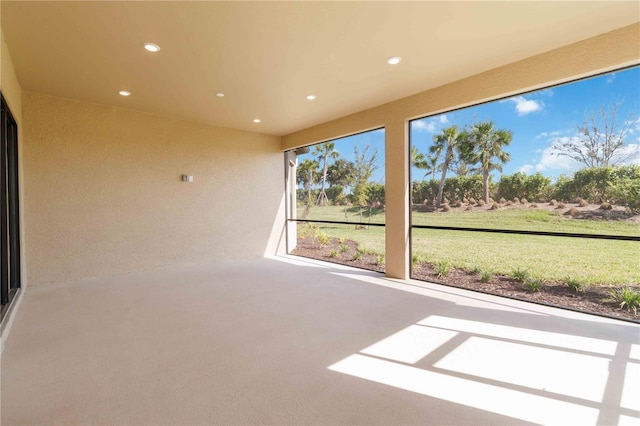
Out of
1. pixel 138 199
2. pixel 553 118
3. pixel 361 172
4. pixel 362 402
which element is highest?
pixel 553 118

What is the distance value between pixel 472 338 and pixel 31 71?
17.2 ft

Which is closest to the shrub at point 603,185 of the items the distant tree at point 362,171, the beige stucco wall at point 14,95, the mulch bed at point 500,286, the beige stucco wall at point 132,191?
the mulch bed at point 500,286

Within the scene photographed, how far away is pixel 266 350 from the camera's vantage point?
2225 millimetres

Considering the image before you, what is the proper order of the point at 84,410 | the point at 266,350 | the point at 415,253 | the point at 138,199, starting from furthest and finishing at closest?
1. the point at 415,253
2. the point at 138,199
3. the point at 266,350
4. the point at 84,410

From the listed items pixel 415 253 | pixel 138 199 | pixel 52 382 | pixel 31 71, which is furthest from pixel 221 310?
pixel 415 253

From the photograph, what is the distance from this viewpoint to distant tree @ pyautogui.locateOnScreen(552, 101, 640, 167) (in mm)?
3838

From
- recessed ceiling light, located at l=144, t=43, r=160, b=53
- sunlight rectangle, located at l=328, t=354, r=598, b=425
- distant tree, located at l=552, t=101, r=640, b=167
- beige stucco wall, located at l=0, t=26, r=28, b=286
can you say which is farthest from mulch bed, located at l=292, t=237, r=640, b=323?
beige stucco wall, located at l=0, t=26, r=28, b=286

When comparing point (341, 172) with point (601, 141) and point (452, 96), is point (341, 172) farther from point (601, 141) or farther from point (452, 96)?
point (601, 141)

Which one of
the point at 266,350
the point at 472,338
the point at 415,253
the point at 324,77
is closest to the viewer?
the point at 266,350

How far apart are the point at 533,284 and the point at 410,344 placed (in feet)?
10.0

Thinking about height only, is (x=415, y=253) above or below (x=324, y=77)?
below

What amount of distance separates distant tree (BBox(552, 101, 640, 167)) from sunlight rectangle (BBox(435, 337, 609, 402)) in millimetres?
3173

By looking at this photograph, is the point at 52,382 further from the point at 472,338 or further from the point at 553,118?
the point at 553,118

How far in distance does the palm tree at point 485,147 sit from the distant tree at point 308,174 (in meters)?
3.37
